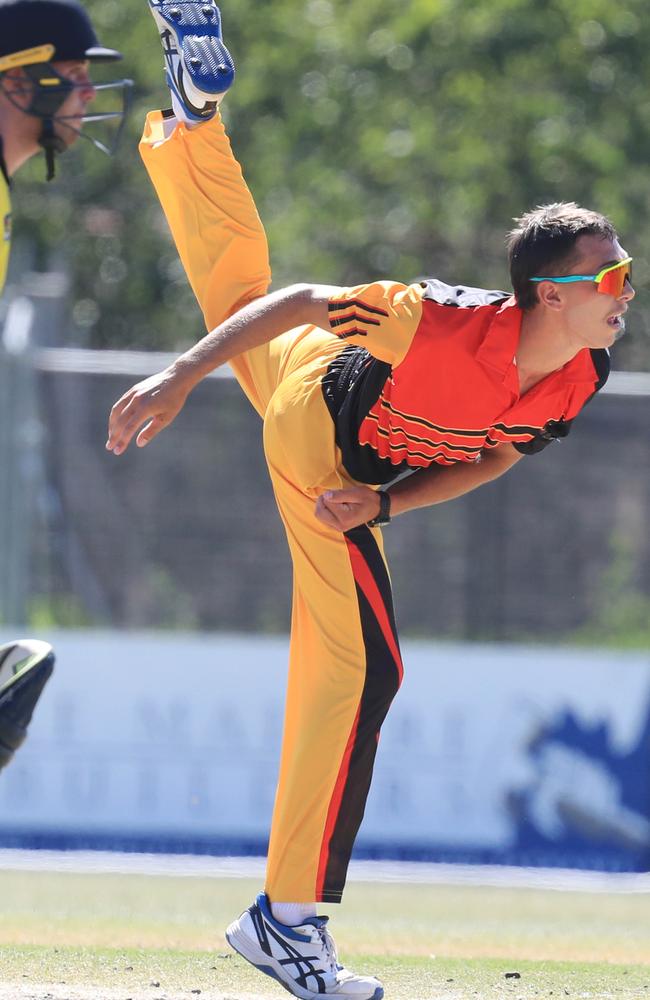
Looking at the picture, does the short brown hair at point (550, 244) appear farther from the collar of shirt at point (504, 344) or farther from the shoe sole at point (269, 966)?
the shoe sole at point (269, 966)

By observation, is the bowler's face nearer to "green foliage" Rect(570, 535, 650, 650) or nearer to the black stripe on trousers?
the black stripe on trousers

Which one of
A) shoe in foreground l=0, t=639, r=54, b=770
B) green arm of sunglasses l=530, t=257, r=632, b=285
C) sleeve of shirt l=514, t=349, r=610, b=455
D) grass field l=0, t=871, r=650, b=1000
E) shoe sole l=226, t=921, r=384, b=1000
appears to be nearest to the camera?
shoe in foreground l=0, t=639, r=54, b=770

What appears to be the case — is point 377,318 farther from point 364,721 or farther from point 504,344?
point 364,721

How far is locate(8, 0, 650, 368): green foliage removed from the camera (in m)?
13.1

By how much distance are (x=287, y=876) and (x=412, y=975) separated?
2.11 feet

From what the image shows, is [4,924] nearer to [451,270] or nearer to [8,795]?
[8,795]

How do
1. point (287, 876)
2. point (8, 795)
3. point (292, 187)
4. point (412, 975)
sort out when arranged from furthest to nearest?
point (292, 187)
point (8, 795)
point (412, 975)
point (287, 876)

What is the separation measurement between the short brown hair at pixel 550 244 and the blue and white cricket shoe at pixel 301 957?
159cm

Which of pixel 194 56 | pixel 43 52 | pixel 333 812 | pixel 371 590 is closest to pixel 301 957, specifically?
pixel 333 812

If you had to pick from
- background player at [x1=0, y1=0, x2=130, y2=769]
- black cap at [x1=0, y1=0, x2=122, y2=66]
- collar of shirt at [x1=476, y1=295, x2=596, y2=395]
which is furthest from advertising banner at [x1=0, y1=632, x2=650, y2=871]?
black cap at [x1=0, y1=0, x2=122, y2=66]

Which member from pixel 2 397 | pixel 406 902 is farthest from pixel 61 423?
pixel 406 902

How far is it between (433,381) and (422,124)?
10058mm

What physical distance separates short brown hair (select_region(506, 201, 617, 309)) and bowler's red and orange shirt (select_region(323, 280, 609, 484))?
6 cm

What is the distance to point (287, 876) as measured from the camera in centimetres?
390
